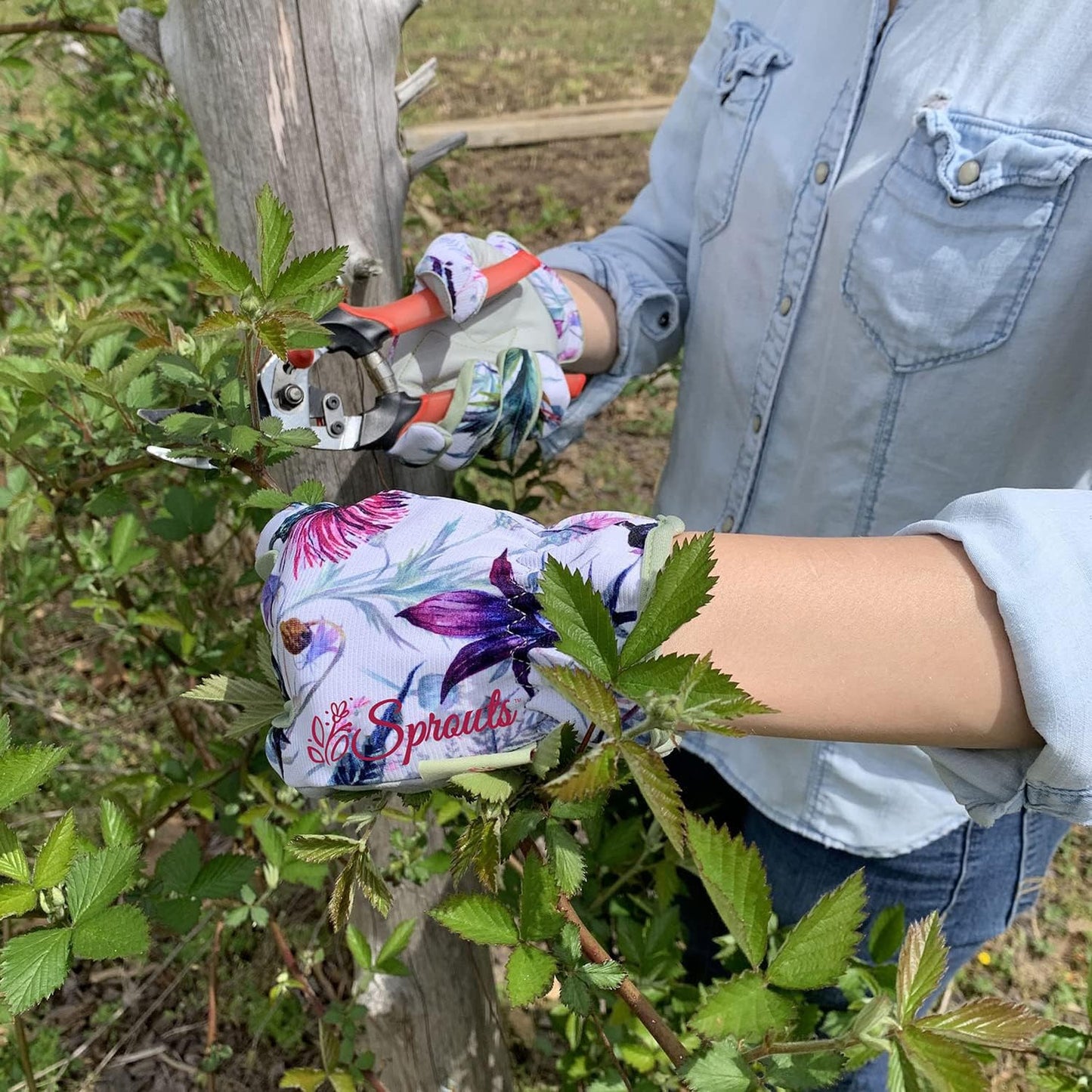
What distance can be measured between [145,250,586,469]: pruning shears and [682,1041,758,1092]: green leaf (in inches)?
31.7

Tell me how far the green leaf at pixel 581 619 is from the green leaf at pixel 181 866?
0.72m

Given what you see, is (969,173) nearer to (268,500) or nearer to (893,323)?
(893,323)

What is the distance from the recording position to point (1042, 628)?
31.7 inches

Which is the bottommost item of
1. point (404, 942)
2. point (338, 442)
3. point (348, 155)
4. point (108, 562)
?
point (404, 942)

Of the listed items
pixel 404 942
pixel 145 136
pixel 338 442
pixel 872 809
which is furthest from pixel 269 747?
pixel 145 136

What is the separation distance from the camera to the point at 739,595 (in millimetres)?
868

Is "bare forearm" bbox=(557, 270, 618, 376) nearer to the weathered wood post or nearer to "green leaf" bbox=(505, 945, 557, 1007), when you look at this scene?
the weathered wood post

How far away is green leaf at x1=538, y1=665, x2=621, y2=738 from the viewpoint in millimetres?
635

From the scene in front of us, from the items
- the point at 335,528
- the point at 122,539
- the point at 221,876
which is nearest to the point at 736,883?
the point at 335,528

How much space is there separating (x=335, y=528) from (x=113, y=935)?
0.43m

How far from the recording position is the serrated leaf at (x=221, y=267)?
0.84m

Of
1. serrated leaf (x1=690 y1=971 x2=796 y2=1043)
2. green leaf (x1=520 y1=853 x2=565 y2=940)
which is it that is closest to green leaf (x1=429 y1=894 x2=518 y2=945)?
green leaf (x1=520 y1=853 x2=565 y2=940)

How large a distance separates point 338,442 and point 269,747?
444 millimetres

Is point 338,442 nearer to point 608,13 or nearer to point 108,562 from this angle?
point 108,562
